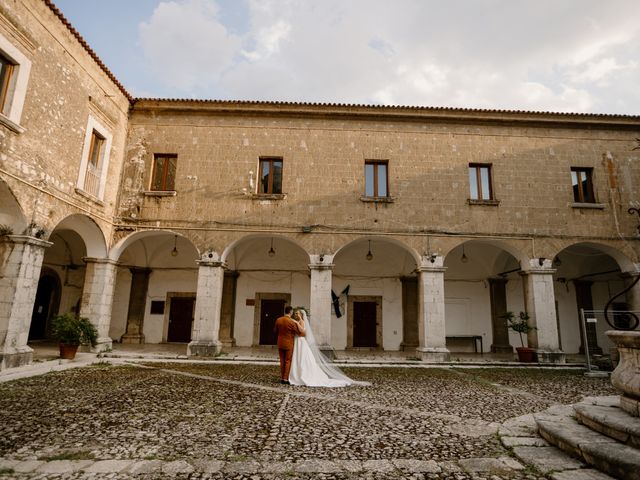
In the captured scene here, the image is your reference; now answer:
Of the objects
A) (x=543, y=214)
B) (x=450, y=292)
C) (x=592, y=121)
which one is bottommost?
(x=450, y=292)

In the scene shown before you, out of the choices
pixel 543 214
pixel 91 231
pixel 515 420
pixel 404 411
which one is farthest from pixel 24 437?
pixel 543 214

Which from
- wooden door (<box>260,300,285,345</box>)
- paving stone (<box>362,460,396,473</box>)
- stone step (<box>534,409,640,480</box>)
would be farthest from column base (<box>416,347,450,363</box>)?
paving stone (<box>362,460,396,473</box>)

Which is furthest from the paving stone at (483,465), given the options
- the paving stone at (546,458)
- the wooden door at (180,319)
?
the wooden door at (180,319)

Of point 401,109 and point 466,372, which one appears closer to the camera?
point 466,372

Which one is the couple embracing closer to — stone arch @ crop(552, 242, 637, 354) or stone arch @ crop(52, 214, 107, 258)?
stone arch @ crop(52, 214, 107, 258)

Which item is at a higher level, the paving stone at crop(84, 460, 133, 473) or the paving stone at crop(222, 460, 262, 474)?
the paving stone at crop(222, 460, 262, 474)

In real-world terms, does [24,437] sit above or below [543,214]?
below

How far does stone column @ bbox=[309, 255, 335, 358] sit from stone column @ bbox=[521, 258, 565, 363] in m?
6.34

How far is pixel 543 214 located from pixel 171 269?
13.7 metres

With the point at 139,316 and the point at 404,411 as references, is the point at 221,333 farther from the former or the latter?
the point at 404,411

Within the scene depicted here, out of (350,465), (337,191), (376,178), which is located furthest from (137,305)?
(350,465)

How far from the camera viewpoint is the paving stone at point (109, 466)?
10.5 feet

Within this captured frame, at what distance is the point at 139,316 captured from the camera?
1434cm

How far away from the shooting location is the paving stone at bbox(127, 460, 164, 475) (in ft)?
10.5
